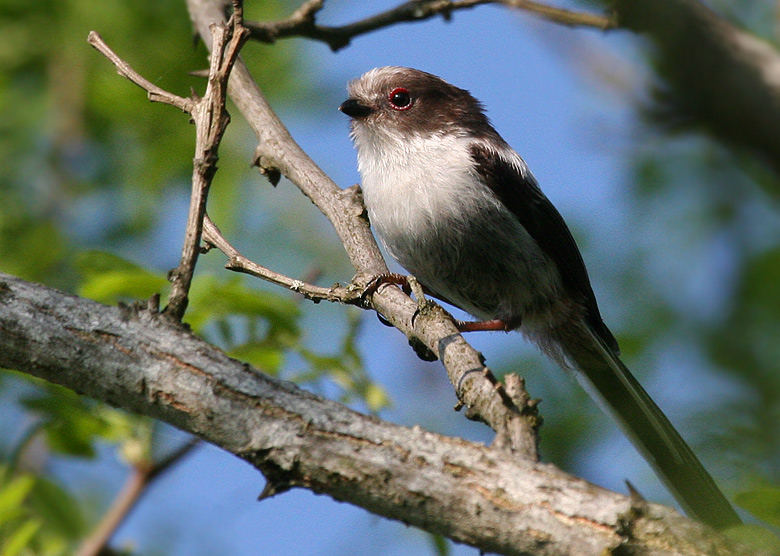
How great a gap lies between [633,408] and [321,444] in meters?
2.14

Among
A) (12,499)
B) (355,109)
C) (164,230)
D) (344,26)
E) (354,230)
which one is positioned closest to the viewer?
(12,499)

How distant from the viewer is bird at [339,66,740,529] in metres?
3.89

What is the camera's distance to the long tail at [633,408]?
2.71m

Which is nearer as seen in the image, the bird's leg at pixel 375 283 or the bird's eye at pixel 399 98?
the bird's leg at pixel 375 283

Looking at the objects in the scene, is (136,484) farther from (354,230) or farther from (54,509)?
(354,230)

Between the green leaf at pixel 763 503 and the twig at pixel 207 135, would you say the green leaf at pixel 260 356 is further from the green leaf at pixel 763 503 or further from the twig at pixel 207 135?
the green leaf at pixel 763 503

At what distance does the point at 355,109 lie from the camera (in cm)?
443

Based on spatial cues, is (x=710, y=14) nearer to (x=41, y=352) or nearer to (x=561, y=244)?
(x=561, y=244)

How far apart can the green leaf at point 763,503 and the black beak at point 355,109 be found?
10.8 ft

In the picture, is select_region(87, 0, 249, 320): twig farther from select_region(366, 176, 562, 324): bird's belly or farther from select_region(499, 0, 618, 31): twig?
select_region(499, 0, 618, 31): twig

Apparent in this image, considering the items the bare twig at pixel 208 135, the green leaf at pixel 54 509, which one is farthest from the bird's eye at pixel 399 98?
the green leaf at pixel 54 509

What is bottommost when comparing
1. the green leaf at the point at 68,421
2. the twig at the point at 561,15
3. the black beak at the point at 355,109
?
the green leaf at the point at 68,421

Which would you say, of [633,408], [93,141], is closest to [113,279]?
[633,408]

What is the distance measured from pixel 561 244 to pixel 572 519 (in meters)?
2.56
